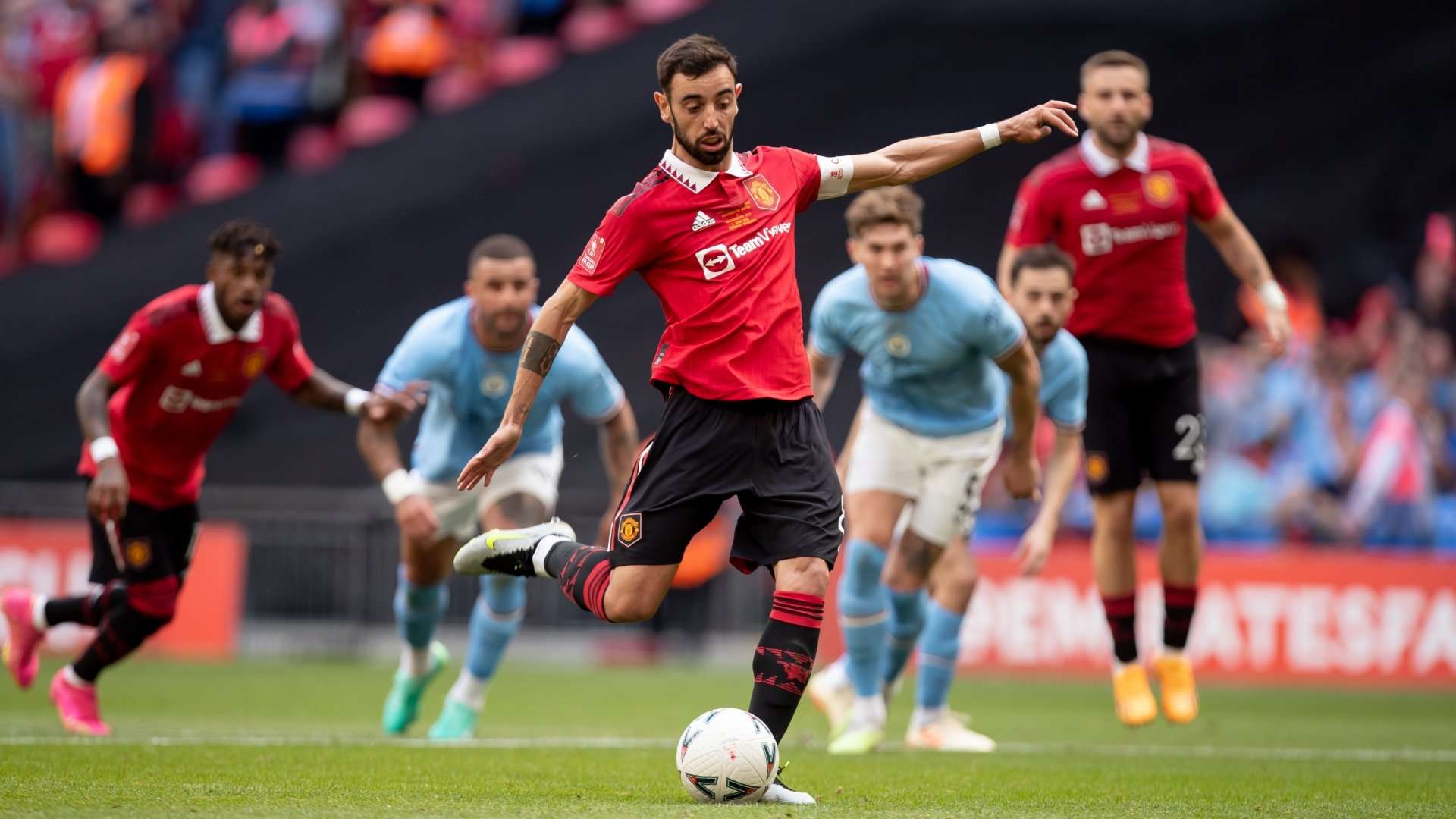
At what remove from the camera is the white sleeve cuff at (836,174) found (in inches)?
264

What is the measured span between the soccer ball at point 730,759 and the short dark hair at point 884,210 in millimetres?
3023

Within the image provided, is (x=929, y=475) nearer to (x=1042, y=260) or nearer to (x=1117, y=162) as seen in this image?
(x=1042, y=260)

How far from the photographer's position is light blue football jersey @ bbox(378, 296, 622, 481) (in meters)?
9.15

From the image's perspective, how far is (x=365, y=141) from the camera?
20156 millimetres

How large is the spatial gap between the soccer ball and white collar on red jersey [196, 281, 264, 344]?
3978 millimetres

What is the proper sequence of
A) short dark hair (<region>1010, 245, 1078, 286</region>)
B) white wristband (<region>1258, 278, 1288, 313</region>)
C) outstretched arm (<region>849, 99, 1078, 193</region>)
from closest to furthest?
outstretched arm (<region>849, 99, 1078, 193</region>)
short dark hair (<region>1010, 245, 1078, 286</region>)
white wristband (<region>1258, 278, 1288, 313</region>)

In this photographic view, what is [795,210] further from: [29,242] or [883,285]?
[29,242]

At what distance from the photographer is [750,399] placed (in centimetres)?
636

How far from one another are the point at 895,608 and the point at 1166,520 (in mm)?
1438

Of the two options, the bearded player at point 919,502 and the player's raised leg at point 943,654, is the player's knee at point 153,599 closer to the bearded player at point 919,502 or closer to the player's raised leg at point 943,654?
the bearded player at point 919,502

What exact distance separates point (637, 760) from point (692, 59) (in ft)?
10.2

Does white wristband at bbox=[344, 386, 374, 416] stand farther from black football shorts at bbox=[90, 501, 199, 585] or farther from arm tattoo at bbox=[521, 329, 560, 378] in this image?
arm tattoo at bbox=[521, 329, 560, 378]

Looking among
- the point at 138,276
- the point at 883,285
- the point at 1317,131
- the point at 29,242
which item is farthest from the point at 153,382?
the point at 29,242

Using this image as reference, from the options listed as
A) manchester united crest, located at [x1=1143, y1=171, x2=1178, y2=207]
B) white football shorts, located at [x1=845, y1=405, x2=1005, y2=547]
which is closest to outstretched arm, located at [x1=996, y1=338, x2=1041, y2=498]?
white football shorts, located at [x1=845, y1=405, x2=1005, y2=547]
